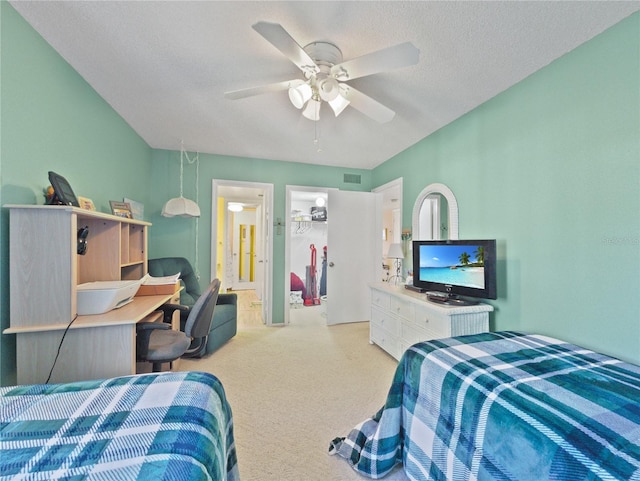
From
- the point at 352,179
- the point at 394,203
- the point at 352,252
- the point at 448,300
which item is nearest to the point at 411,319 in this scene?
the point at 448,300

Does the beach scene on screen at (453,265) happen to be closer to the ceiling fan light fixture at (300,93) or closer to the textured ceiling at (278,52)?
the textured ceiling at (278,52)

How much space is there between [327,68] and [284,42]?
1.43 feet

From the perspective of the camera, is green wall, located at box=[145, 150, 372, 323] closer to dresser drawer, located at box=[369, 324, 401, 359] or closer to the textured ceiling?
the textured ceiling

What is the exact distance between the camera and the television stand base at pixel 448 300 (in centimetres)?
223

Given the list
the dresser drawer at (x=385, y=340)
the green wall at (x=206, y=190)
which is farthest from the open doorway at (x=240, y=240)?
the dresser drawer at (x=385, y=340)

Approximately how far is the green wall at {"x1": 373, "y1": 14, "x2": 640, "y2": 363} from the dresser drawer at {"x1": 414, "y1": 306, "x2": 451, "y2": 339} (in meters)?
0.48

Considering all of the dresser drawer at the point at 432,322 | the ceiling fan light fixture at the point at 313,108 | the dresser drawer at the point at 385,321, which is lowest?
the dresser drawer at the point at 385,321

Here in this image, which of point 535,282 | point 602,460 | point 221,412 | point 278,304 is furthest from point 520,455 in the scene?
point 278,304

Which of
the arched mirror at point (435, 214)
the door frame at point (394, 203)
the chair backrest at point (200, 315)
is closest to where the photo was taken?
the chair backrest at point (200, 315)

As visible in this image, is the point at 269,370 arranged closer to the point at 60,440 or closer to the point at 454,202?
the point at 60,440

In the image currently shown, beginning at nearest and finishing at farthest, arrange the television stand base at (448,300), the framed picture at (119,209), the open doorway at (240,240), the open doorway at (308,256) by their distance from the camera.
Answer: the television stand base at (448,300), the framed picture at (119,209), the open doorway at (308,256), the open doorway at (240,240)

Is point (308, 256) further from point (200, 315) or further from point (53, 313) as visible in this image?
point (53, 313)

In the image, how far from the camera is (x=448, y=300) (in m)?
2.29

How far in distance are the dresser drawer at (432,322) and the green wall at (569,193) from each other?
477mm
